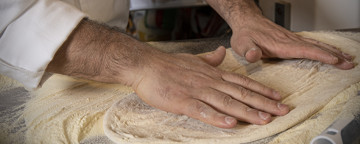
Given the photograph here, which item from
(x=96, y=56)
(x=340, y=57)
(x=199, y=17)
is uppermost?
(x=96, y=56)

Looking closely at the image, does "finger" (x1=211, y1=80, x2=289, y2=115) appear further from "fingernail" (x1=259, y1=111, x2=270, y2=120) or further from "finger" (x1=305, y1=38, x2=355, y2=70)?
"finger" (x1=305, y1=38, x2=355, y2=70)

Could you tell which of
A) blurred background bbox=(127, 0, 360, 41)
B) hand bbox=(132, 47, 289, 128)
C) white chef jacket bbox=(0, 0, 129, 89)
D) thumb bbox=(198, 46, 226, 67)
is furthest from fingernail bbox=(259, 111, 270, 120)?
blurred background bbox=(127, 0, 360, 41)

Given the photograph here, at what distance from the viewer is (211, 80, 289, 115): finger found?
2.25 feet

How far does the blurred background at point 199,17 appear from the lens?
5.26ft

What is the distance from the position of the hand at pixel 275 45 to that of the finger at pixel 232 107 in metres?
0.24

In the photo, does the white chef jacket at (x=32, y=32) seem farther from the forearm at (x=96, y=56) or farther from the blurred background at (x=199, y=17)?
the blurred background at (x=199, y=17)

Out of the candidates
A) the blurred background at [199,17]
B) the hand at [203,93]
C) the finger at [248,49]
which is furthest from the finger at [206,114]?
the blurred background at [199,17]

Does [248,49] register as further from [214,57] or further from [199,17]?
[199,17]

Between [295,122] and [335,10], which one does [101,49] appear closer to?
[295,122]

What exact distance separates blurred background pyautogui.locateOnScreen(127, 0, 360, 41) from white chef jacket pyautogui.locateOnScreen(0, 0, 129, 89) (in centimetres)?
101

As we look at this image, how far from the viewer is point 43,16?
75 cm

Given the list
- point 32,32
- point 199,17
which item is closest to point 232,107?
point 32,32

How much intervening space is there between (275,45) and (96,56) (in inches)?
22.0

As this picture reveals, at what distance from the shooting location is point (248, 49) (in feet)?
3.18
